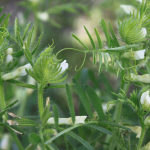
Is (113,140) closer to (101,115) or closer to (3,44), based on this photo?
(101,115)

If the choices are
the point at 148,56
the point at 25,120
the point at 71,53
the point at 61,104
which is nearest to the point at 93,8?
the point at 71,53

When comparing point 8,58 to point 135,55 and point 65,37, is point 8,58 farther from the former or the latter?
point 65,37

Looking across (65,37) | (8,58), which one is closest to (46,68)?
(8,58)

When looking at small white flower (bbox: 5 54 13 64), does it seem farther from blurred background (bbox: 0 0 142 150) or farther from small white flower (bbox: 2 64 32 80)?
blurred background (bbox: 0 0 142 150)

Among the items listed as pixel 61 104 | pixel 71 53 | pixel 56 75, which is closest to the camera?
pixel 56 75

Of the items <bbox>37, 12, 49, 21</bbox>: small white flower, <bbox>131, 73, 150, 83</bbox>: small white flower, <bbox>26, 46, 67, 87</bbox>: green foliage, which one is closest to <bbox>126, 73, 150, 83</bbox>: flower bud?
<bbox>131, 73, 150, 83</bbox>: small white flower

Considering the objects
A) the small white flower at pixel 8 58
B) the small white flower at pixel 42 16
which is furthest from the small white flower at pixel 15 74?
the small white flower at pixel 42 16
